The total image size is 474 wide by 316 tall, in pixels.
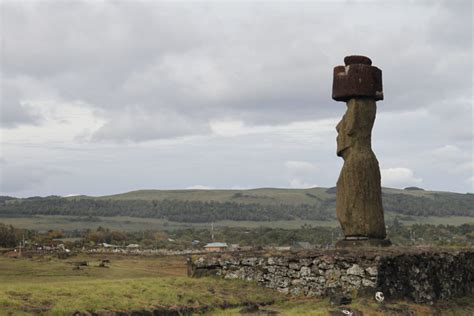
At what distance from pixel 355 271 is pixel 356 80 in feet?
17.3

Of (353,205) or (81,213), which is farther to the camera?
(81,213)

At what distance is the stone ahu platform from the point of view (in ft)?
51.3

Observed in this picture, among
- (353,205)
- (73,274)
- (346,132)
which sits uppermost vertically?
(346,132)

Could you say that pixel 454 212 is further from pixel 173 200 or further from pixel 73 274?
pixel 73 274

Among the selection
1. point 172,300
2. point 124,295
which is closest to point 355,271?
point 172,300

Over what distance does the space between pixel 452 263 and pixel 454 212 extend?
441 ft

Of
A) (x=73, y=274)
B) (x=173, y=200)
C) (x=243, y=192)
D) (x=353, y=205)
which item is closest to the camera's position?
(x=353, y=205)

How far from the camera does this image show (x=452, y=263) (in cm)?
1767

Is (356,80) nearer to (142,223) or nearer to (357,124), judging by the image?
(357,124)

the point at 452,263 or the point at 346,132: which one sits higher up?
the point at 346,132

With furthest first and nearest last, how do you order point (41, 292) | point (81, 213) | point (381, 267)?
point (81, 213), point (381, 267), point (41, 292)

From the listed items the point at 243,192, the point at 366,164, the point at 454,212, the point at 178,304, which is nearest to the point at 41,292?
the point at 178,304

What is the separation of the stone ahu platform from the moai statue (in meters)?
1.29

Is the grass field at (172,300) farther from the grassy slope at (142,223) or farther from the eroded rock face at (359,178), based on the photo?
the grassy slope at (142,223)
